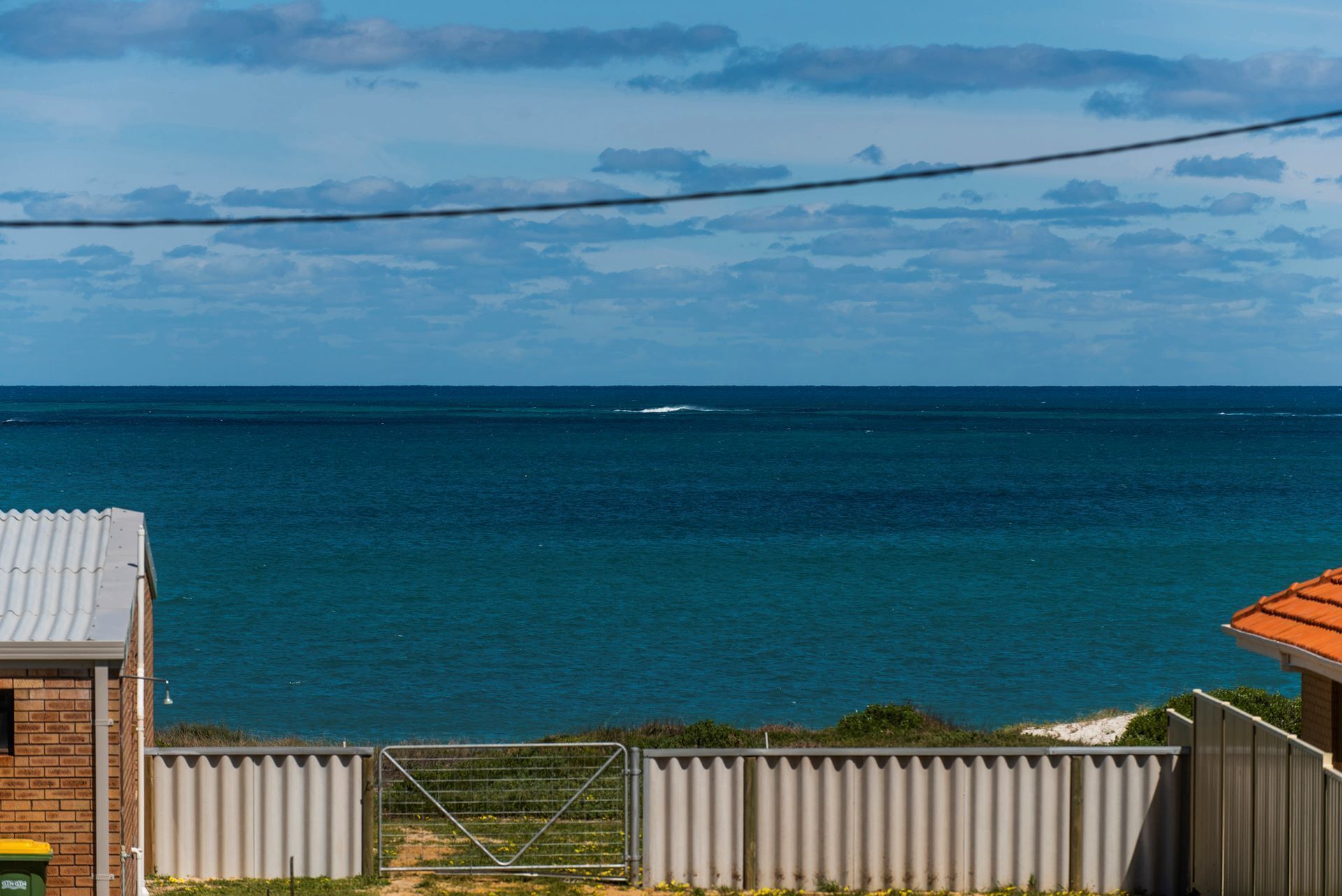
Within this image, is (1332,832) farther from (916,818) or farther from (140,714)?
(140,714)

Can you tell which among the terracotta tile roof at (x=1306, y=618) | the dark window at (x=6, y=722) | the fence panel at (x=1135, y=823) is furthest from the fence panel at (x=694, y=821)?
the dark window at (x=6, y=722)

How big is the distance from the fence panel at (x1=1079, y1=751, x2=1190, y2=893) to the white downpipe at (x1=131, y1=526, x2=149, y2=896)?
8.01 meters

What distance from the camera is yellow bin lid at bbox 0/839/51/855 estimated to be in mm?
10859

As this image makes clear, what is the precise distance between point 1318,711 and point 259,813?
352 inches

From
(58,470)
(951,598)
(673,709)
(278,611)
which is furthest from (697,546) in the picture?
(58,470)

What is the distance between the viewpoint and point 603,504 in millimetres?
90500

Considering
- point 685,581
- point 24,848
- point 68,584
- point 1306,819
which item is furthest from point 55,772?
point 685,581

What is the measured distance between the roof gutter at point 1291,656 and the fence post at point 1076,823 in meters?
1.72

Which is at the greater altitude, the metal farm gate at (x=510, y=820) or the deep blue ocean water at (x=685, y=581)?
the deep blue ocean water at (x=685, y=581)

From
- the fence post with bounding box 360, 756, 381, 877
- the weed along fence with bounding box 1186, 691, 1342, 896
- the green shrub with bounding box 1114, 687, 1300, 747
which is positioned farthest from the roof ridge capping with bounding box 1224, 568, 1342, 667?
the fence post with bounding box 360, 756, 381, 877

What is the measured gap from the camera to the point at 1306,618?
12211 mm

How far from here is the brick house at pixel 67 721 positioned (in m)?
11.0

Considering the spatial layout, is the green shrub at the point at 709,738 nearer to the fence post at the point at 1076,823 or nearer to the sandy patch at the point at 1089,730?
the sandy patch at the point at 1089,730

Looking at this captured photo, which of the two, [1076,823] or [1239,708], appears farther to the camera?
[1239,708]
